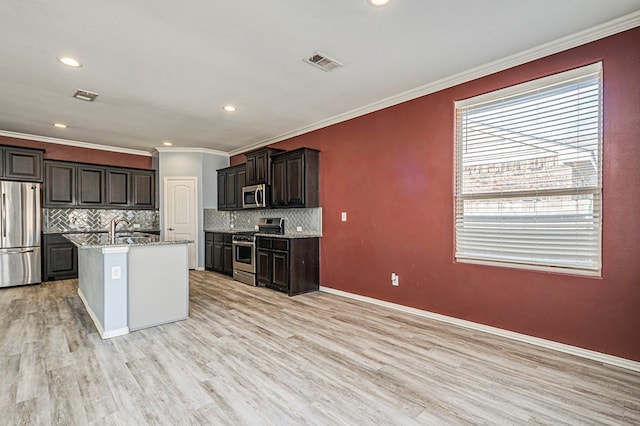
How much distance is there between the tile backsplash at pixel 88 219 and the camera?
604 centimetres

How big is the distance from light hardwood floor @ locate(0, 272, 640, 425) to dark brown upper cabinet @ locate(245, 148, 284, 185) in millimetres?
2794

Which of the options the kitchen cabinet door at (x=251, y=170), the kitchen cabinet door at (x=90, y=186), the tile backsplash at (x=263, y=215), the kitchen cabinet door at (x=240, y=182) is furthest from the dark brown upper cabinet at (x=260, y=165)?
the kitchen cabinet door at (x=90, y=186)

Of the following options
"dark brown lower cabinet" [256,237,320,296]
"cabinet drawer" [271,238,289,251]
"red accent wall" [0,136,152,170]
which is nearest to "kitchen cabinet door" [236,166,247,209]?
"dark brown lower cabinet" [256,237,320,296]

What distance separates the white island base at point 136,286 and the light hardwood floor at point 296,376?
177mm

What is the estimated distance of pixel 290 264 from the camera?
4684mm

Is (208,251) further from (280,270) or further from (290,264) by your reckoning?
(290,264)

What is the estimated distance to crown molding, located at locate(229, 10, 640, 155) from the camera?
2.49 meters

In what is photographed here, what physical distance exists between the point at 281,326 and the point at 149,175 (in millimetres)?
5359

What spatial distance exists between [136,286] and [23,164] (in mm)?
4074

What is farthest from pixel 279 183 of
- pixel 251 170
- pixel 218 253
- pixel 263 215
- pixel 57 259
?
pixel 57 259

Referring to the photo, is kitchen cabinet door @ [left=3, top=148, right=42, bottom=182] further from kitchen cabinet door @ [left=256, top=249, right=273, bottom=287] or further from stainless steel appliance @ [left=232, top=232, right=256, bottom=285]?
kitchen cabinet door @ [left=256, top=249, right=273, bottom=287]

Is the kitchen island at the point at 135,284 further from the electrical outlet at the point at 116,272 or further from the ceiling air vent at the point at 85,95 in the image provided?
the ceiling air vent at the point at 85,95

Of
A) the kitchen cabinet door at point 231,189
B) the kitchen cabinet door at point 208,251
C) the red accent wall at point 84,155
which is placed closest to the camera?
the red accent wall at point 84,155

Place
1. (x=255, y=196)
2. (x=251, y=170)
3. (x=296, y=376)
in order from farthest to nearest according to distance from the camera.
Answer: (x=251, y=170)
(x=255, y=196)
(x=296, y=376)
